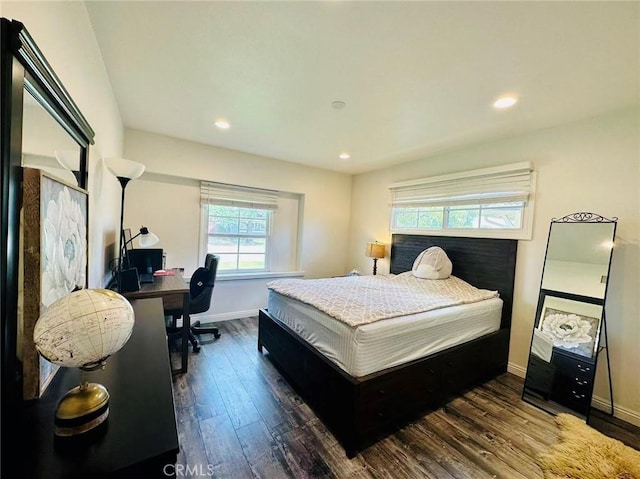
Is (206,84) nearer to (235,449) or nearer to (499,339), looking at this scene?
(235,449)

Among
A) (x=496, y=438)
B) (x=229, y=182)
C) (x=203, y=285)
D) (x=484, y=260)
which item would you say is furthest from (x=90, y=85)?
(x=484, y=260)

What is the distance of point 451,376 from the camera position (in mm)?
2213

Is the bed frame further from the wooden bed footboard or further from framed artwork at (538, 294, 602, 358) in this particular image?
framed artwork at (538, 294, 602, 358)

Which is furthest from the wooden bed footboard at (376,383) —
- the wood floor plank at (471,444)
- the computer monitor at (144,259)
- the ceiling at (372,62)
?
the ceiling at (372,62)

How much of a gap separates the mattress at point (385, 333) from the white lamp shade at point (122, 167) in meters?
1.69

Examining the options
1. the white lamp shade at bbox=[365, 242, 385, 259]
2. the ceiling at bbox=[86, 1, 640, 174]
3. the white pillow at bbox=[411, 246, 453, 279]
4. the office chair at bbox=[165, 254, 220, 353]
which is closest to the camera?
the ceiling at bbox=[86, 1, 640, 174]

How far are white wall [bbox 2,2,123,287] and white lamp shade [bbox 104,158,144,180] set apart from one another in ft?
0.20

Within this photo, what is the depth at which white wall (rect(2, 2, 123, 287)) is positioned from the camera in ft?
3.14

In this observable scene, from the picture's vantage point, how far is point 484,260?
298 centimetres

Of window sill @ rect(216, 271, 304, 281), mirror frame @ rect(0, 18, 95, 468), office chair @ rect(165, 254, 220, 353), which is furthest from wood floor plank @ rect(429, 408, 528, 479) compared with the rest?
window sill @ rect(216, 271, 304, 281)

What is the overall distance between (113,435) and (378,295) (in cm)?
215

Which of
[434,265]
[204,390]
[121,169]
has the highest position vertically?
[121,169]

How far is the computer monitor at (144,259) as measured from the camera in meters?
2.75

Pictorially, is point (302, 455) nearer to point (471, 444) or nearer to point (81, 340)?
point (471, 444)
